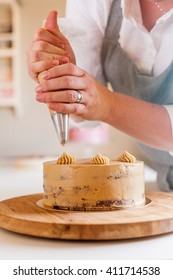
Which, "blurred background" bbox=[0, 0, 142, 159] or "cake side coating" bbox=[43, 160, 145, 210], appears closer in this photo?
"cake side coating" bbox=[43, 160, 145, 210]

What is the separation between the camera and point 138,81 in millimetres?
1241

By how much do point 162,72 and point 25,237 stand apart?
626 mm

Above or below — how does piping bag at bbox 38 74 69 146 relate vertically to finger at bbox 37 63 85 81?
below

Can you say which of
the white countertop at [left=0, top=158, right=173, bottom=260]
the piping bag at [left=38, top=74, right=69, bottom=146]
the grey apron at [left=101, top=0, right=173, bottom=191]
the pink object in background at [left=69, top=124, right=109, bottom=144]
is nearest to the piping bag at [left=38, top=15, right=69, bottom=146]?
the piping bag at [left=38, top=74, right=69, bottom=146]

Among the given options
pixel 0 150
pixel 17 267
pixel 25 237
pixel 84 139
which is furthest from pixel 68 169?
pixel 0 150

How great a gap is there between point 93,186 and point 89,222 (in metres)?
0.15

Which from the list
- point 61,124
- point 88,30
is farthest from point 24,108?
point 61,124

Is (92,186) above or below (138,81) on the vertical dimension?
below

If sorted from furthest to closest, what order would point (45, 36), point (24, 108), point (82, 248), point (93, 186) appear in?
point (24, 108) < point (45, 36) < point (93, 186) < point (82, 248)

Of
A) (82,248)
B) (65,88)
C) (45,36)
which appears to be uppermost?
(45,36)

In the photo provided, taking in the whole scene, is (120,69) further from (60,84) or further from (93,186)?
(93,186)

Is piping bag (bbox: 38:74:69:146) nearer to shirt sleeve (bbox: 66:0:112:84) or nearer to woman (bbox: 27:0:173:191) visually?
woman (bbox: 27:0:173:191)

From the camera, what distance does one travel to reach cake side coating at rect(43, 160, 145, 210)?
0.85 m

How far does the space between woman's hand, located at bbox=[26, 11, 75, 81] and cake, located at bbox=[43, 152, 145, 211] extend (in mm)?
213
